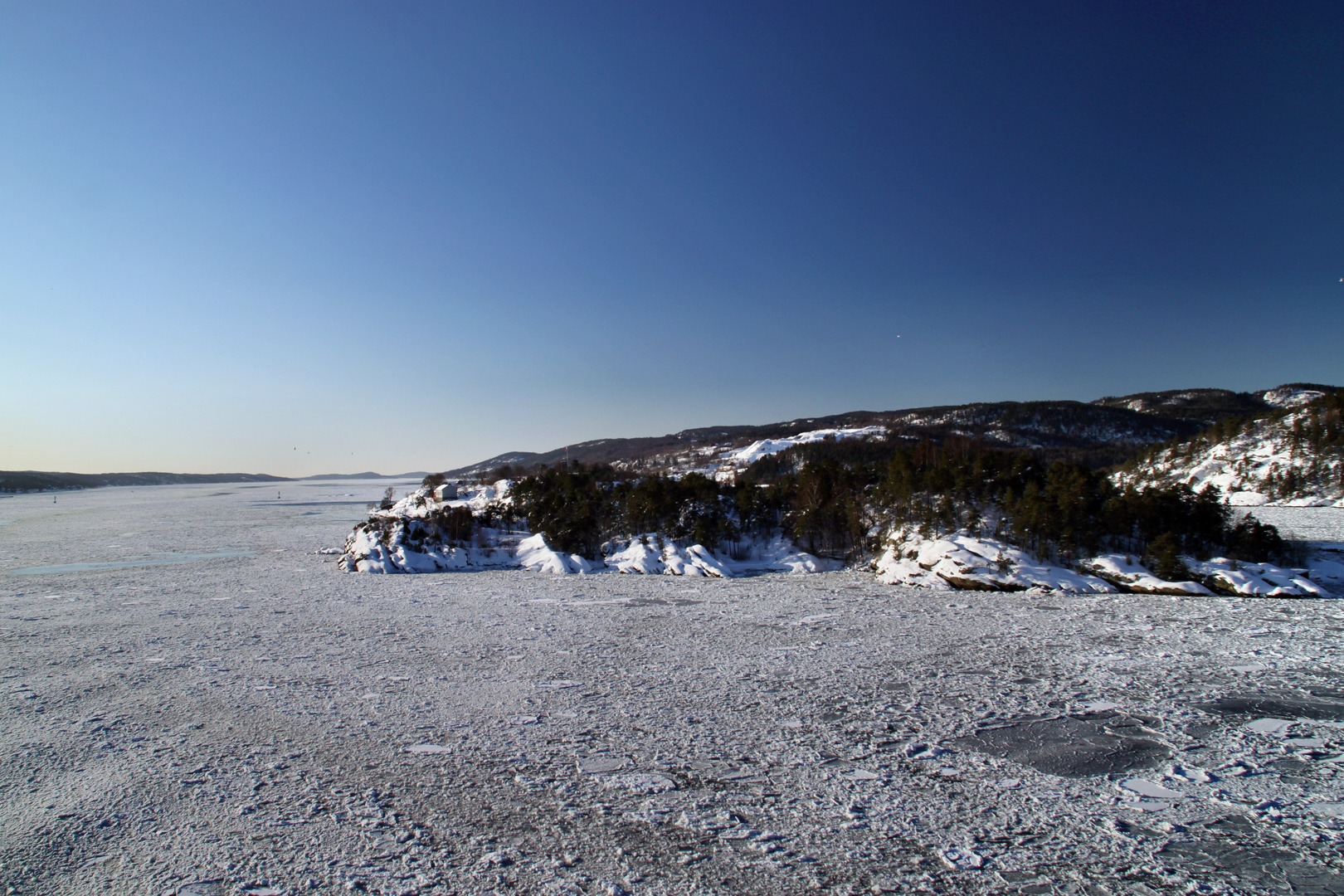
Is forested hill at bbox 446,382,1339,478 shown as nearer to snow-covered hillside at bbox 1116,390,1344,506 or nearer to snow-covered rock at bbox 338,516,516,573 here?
snow-covered hillside at bbox 1116,390,1344,506

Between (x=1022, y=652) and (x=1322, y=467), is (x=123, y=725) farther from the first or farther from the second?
(x=1322, y=467)

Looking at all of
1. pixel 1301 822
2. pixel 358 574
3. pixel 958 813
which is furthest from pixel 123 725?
pixel 358 574

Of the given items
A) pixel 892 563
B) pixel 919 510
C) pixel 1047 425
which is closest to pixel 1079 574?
pixel 892 563

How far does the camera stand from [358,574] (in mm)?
21875

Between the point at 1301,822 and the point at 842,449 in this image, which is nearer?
the point at 1301,822

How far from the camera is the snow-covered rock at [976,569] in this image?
18109mm

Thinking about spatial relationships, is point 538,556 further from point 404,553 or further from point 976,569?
point 976,569

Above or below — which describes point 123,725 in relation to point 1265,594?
above

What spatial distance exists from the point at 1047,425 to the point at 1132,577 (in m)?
133

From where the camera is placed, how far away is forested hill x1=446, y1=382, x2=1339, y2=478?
117625 mm

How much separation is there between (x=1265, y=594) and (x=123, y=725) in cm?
2382

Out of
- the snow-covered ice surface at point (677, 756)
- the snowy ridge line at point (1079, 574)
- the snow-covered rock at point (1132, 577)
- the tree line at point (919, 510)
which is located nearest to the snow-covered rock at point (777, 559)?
the tree line at point (919, 510)

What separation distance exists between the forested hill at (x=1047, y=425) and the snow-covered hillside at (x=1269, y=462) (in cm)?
3623

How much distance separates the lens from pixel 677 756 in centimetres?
647
